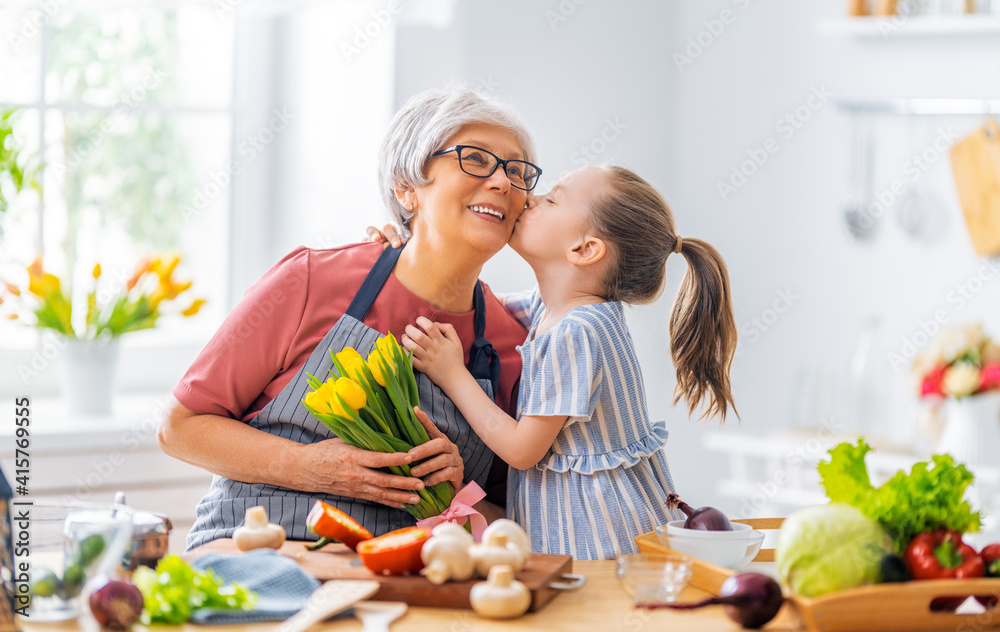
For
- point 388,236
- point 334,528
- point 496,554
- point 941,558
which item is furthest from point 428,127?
point 941,558

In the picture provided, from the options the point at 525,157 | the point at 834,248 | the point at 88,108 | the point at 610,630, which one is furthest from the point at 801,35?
the point at 610,630

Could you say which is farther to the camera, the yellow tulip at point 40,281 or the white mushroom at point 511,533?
the yellow tulip at point 40,281

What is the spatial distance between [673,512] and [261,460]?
2.52 ft

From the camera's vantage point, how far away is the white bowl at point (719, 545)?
142cm

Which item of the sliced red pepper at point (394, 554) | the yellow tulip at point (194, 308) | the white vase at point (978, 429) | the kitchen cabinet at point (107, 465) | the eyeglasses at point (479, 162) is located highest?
the eyeglasses at point (479, 162)

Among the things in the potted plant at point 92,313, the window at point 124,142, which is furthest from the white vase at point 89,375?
the window at point 124,142

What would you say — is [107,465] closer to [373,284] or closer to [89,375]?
[89,375]

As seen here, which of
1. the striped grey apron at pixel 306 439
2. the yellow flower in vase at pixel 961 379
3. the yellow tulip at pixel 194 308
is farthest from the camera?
the yellow tulip at pixel 194 308

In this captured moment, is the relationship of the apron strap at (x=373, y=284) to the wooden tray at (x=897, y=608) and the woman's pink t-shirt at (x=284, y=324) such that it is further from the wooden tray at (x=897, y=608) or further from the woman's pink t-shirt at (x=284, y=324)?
the wooden tray at (x=897, y=608)

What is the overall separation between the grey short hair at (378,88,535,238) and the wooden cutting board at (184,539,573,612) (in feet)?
2.51

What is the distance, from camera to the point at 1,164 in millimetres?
2197

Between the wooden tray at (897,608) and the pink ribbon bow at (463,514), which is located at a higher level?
the wooden tray at (897,608)

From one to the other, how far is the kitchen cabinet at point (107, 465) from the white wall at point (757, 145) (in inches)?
44.2

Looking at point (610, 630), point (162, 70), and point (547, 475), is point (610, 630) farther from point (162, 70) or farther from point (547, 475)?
point (162, 70)
